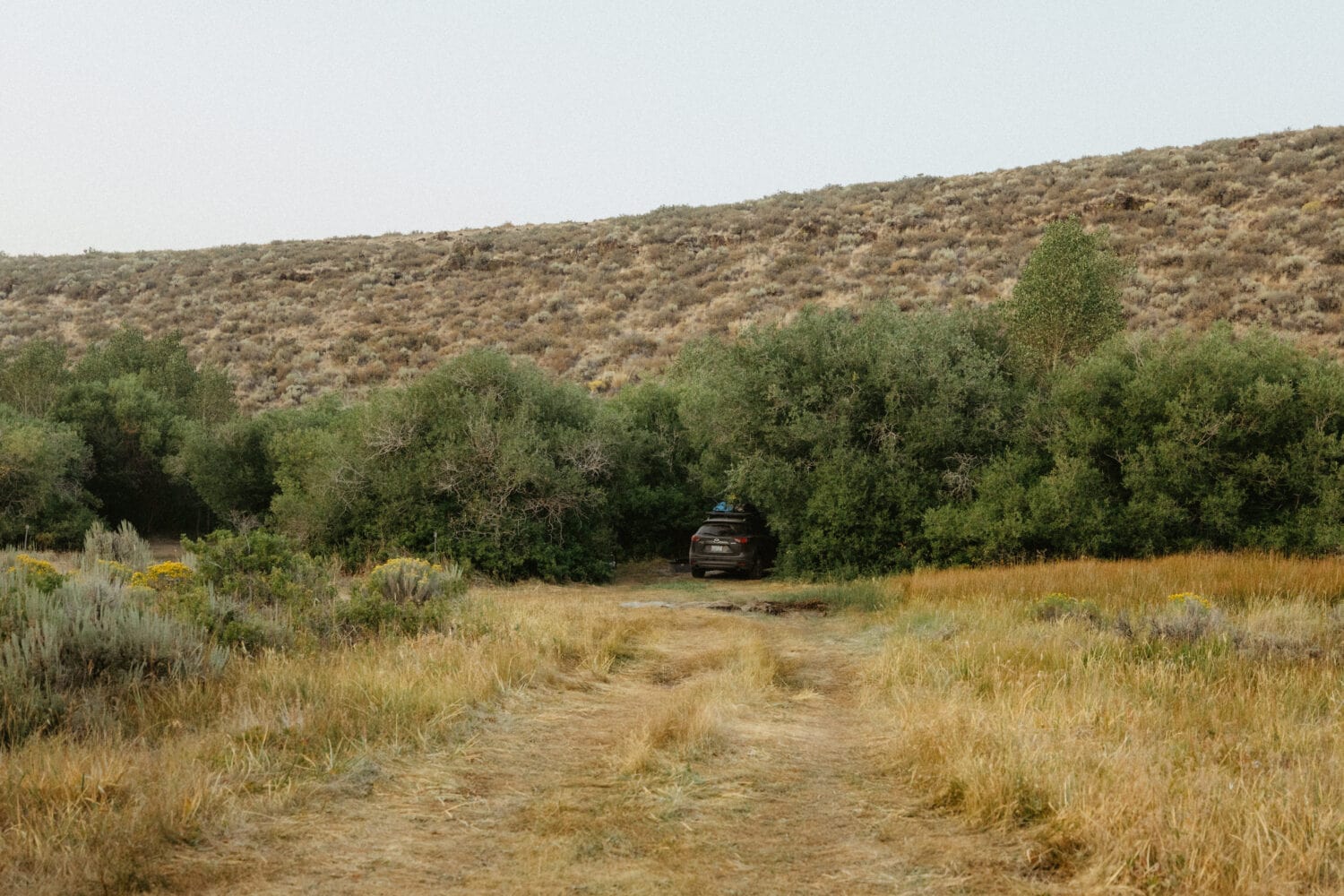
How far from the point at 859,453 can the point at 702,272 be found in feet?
104

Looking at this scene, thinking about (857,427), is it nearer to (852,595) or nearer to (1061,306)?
(852,595)

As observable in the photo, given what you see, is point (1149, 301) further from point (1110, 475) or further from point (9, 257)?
point (9, 257)

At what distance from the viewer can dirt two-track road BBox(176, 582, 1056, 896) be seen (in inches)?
193

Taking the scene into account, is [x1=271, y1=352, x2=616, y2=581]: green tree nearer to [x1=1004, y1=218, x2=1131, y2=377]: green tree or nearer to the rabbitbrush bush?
[x1=1004, y1=218, x2=1131, y2=377]: green tree

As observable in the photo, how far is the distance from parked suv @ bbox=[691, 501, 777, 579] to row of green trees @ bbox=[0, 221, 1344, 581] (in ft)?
2.36

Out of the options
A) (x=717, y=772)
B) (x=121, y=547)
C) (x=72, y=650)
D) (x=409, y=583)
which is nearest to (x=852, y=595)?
(x=409, y=583)

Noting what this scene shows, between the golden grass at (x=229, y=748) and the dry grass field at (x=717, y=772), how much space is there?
0.08ft

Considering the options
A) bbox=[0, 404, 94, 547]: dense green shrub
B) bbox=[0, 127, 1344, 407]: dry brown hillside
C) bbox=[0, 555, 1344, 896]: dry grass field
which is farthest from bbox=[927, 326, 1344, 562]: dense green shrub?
bbox=[0, 404, 94, 547]: dense green shrub

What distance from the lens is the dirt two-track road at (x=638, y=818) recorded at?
4914 mm

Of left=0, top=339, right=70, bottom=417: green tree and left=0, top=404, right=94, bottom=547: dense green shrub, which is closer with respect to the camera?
left=0, top=404, right=94, bottom=547: dense green shrub

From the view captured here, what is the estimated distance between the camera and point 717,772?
22.2ft

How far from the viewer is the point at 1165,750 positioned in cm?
639

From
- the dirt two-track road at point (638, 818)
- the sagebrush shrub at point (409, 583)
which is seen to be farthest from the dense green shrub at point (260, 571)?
the dirt two-track road at point (638, 818)

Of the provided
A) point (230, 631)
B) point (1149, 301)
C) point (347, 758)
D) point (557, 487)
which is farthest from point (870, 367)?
point (1149, 301)
